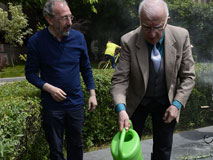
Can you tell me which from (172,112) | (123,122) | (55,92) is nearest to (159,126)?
(172,112)

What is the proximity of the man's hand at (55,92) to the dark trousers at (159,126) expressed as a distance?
732 mm

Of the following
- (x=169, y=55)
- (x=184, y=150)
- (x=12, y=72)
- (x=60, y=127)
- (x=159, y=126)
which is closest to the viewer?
(x=169, y=55)

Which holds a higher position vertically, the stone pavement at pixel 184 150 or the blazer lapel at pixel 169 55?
the blazer lapel at pixel 169 55

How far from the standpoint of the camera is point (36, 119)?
10.8 ft

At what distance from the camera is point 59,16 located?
2957 millimetres

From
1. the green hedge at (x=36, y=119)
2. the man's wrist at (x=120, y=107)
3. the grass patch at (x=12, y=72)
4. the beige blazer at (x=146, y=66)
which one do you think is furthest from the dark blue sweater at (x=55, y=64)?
the grass patch at (x=12, y=72)

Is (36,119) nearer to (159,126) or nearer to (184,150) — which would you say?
(159,126)

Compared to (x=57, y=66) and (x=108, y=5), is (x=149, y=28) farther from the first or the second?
(x=108, y=5)

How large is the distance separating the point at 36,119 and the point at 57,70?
651 millimetres

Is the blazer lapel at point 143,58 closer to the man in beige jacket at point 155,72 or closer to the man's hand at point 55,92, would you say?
the man in beige jacket at point 155,72

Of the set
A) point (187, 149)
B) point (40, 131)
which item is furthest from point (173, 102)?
point (187, 149)

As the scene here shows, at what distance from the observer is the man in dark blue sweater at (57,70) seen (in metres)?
2.99

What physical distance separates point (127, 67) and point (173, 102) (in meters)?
0.49

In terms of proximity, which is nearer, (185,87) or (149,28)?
(149,28)
